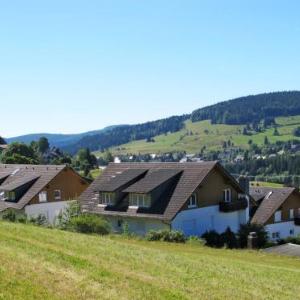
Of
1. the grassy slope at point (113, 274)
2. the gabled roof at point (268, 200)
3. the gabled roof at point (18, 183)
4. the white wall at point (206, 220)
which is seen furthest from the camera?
the gabled roof at point (268, 200)

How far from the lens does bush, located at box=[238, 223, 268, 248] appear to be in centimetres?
4347

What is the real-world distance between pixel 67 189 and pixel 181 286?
149 ft

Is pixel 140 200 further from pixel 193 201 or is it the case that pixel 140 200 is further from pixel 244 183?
pixel 244 183

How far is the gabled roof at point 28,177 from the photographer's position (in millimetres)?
54372

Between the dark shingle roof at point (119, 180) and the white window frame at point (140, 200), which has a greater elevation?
the dark shingle roof at point (119, 180)

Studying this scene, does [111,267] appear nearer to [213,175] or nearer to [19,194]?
[213,175]

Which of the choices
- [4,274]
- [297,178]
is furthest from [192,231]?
[297,178]

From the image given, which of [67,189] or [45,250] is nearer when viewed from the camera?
[45,250]

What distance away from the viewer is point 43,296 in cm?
1152

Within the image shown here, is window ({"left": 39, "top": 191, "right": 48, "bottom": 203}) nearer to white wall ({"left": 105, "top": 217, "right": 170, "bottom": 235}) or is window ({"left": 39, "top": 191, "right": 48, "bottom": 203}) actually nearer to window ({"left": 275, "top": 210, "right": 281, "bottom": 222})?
white wall ({"left": 105, "top": 217, "right": 170, "bottom": 235})

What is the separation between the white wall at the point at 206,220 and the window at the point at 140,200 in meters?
3.01

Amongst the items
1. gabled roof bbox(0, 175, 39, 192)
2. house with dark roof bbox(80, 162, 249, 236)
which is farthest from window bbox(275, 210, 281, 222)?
gabled roof bbox(0, 175, 39, 192)

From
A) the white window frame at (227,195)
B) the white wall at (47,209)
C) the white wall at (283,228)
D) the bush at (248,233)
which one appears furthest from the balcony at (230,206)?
the white wall at (47,209)

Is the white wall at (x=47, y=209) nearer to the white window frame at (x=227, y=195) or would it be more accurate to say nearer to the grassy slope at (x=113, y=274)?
the white window frame at (x=227, y=195)
